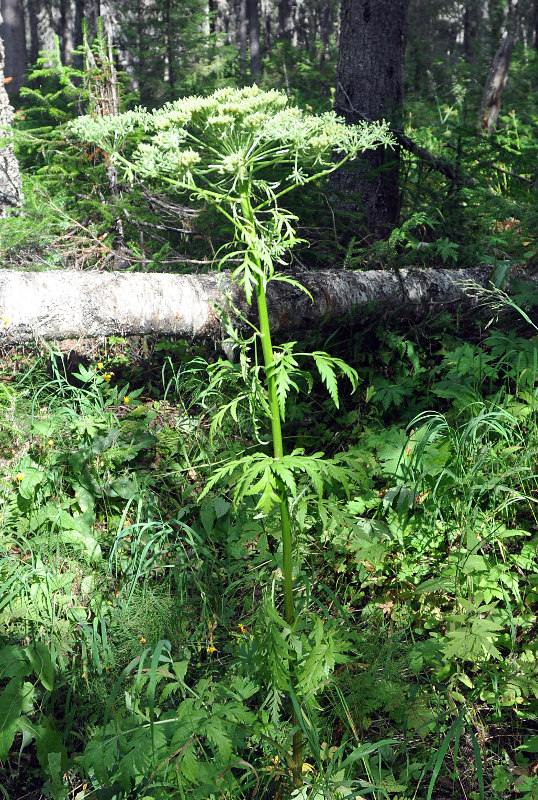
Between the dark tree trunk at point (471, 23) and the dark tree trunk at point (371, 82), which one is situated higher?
the dark tree trunk at point (471, 23)

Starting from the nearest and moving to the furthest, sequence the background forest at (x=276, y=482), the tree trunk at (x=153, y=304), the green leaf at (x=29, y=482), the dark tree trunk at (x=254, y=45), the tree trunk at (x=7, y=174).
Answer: the background forest at (x=276, y=482) → the green leaf at (x=29, y=482) → the tree trunk at (x=153, y=304) → the tree trunk at (x=7, y=174) → the dark tree trunk at (x=254, y=45)

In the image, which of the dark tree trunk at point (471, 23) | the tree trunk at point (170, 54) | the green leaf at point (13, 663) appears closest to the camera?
the green leaf at point (13, 663)

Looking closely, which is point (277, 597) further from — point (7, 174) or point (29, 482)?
point (7, 174)

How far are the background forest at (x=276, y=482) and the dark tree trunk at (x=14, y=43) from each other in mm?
11869

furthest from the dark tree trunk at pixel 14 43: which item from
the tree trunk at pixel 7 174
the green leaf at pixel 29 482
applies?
the green leaf at pixel 29 482

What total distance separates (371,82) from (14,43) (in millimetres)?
14686

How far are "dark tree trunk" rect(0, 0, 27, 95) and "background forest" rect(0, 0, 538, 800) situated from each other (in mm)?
11869

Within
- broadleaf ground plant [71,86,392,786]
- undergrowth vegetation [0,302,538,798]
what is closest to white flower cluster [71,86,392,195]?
broadleaf ground plant [71,86,392,786]

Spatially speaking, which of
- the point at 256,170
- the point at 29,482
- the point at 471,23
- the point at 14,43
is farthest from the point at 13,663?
the point at 471,23

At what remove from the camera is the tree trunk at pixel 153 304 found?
367 cm

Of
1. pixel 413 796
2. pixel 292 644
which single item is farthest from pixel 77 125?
pixel 413 796

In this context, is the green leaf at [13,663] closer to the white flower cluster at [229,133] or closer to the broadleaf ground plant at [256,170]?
the broadleaf ground plant at [256,170]

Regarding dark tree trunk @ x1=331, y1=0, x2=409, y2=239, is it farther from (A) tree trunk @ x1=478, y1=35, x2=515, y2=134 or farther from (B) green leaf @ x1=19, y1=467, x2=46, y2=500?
(A) tree trunk @ x1=478, y1=35, x2=515, y2=134

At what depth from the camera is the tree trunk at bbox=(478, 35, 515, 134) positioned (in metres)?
10.7
